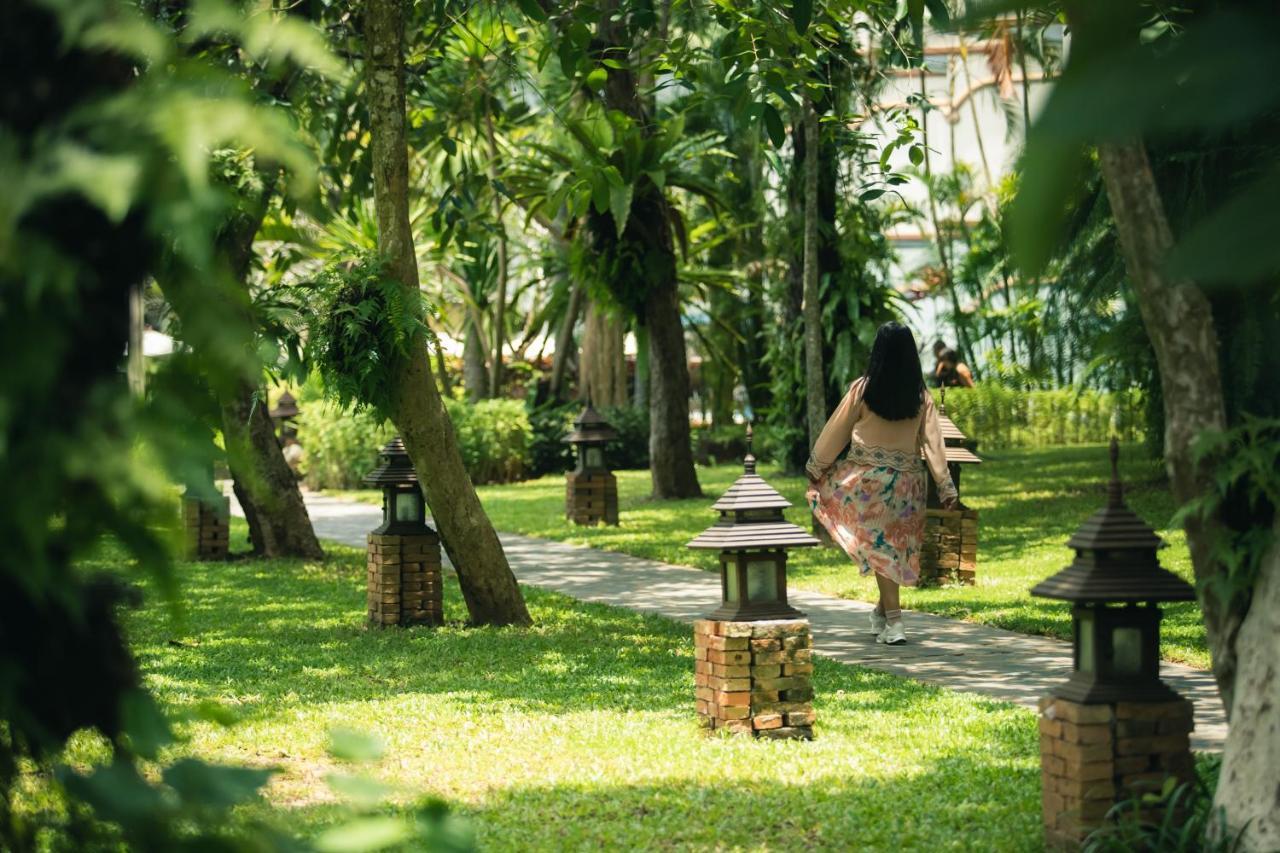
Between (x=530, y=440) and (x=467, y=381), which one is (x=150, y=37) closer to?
(x=530, y=440)

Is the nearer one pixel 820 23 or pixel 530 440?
pixel 820 23

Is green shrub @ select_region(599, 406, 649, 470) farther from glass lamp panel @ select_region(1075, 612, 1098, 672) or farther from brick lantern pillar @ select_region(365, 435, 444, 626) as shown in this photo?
glass lamp panel @ select_region(1075, 612, 1098, 672)

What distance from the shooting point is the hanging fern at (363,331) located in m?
8.84

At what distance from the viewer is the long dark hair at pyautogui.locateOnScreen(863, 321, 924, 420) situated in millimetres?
9039

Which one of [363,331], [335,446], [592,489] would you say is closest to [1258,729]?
[363,331]

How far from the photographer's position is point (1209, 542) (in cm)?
435

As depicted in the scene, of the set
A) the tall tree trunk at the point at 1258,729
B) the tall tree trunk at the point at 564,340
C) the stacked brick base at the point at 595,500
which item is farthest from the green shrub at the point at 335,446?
the tall tree trunk at the point at 1258,729

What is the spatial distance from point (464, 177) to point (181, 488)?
9.88 metres

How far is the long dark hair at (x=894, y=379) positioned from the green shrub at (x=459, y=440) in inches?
604

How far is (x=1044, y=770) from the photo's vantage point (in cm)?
480

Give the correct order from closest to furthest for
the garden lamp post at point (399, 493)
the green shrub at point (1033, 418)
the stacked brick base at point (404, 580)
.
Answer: the stacked brick base at point (404, 580) < the garden lamp post at point (399, 493) < the green shrub at point (1033, 418)

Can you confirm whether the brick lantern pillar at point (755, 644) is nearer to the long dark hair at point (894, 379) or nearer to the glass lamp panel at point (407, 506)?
the long dark hair at point (894, 379)

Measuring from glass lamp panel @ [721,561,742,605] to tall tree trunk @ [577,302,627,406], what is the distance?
19.1m

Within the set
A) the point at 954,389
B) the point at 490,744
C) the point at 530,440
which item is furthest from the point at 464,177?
the point at 954,389
